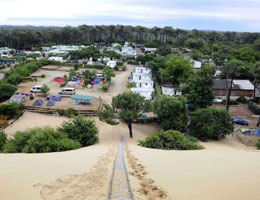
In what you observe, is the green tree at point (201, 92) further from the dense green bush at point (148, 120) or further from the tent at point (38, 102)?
the tent at point (38, 102)

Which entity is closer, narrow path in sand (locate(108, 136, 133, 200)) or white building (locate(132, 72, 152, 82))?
narrow path in sand (locate(108, 136, 133, 200))

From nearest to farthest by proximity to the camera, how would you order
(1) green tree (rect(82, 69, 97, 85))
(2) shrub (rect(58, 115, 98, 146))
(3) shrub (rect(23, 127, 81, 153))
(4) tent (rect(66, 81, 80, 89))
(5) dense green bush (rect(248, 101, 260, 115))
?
(3) shrub (rect(23, 127, 81, 153)), (2) shrub (rect(58, 115, 98, 146)), (5) dense green bush (rect(248, 101, 260, 115)), (4) tent (rect(66, 81, 80, 89)), (1) green tree (rect(82, 69, 97, 85))

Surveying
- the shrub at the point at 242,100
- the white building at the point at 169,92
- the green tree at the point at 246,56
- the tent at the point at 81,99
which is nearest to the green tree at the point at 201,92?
the white building at the point at 169,92

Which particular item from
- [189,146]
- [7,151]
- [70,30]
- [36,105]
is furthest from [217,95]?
[70,30]

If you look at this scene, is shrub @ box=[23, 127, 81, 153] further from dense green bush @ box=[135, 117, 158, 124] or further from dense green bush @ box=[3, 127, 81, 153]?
dense green bush @ box=[135, 117, 158, 124]

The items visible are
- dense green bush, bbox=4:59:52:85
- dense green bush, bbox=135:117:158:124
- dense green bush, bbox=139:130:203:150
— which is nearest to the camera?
dense green bush, bbox=139:130:203:150

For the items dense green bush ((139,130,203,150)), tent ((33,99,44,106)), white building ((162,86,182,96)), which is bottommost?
tent ((33,99,44,106))

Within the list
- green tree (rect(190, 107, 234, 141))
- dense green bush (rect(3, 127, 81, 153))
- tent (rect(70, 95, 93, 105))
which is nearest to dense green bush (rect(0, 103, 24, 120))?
tent (rect(70, 95, 93, 105))
